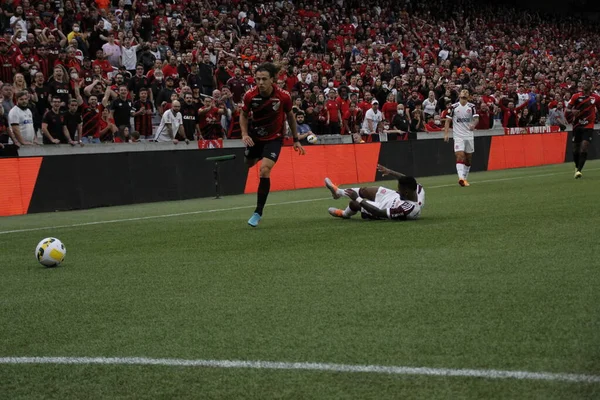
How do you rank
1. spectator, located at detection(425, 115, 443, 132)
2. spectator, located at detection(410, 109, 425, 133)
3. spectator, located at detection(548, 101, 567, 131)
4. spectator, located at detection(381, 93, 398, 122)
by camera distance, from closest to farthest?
1. spectator, located at detection(381, 93, 398, 122)
2. spectator, located at detection(410, 109, 425, 133)
3. spectator, located at detection(425, 115, 443, 132)
4. spectator, located at detection(548, 101, 567, 131)

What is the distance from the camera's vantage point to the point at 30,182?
18.4m

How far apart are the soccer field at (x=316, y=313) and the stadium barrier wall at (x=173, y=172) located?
6.46 m

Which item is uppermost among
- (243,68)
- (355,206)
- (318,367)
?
(243,68)

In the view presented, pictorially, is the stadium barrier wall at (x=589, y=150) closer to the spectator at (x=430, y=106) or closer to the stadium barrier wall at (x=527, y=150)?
the stadium barrier wall at (x=527, y=150)

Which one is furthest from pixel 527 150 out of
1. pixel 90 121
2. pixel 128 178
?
pixel 90 121

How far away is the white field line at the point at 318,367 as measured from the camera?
14.2 ft

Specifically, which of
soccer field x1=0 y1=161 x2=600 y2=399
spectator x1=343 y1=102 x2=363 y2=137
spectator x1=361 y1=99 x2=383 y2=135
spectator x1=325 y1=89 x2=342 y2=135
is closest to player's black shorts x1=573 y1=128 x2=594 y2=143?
spectator x1=361 y1=99 x2=383 y2=135

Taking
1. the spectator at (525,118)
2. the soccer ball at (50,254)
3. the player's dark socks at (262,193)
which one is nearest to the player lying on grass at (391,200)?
the player's dark socks at (262,193)

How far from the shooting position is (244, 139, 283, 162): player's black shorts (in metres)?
13.4

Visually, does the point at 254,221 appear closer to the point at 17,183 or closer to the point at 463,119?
the point at 17,183

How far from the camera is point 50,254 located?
9.29 m

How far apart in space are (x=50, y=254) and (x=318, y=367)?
5309 millimetres

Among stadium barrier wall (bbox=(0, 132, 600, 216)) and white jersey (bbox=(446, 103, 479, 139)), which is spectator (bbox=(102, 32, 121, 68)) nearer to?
stadium barrier wall (bbox=(0, 132, 600, 216))

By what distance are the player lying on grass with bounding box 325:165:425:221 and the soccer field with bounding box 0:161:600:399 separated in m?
0.28
